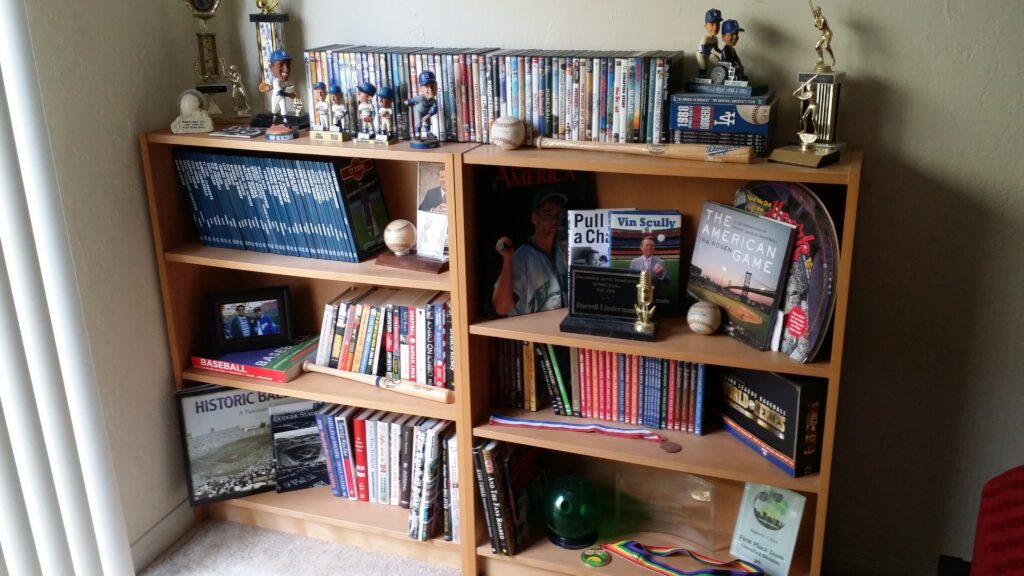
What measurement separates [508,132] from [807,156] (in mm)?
563

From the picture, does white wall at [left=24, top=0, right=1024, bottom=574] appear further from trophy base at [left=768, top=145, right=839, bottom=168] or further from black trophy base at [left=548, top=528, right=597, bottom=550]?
black trophy base at [left=548, top=528, right=597, bottom=550]

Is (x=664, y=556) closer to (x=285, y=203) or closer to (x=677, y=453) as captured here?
(x=677, y=453)

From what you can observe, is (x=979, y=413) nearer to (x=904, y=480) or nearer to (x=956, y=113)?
(x=904, y=480)

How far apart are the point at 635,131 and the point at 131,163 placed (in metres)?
1.14

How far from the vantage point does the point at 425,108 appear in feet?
5.92

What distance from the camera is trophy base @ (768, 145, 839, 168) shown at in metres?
1.52

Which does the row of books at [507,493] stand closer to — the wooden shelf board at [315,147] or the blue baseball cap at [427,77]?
the wooden shelf board at [315,147]

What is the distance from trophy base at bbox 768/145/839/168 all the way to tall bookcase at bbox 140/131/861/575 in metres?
0.02

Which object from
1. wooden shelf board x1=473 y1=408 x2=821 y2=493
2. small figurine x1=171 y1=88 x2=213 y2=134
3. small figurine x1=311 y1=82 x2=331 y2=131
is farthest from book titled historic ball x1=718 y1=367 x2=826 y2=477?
small figurine x1=171 y1=88 x2=213 y2=134

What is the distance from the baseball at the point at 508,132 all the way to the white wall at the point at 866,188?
0.81ft

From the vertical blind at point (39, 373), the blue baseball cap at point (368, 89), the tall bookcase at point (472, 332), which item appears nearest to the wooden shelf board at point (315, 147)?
the tall bookcase at point (472, 332)

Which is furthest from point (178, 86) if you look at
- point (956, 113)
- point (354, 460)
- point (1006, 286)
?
point (1006, 286)

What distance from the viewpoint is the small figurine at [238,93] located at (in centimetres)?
208

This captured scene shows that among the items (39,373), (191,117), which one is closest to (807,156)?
(191,117)
